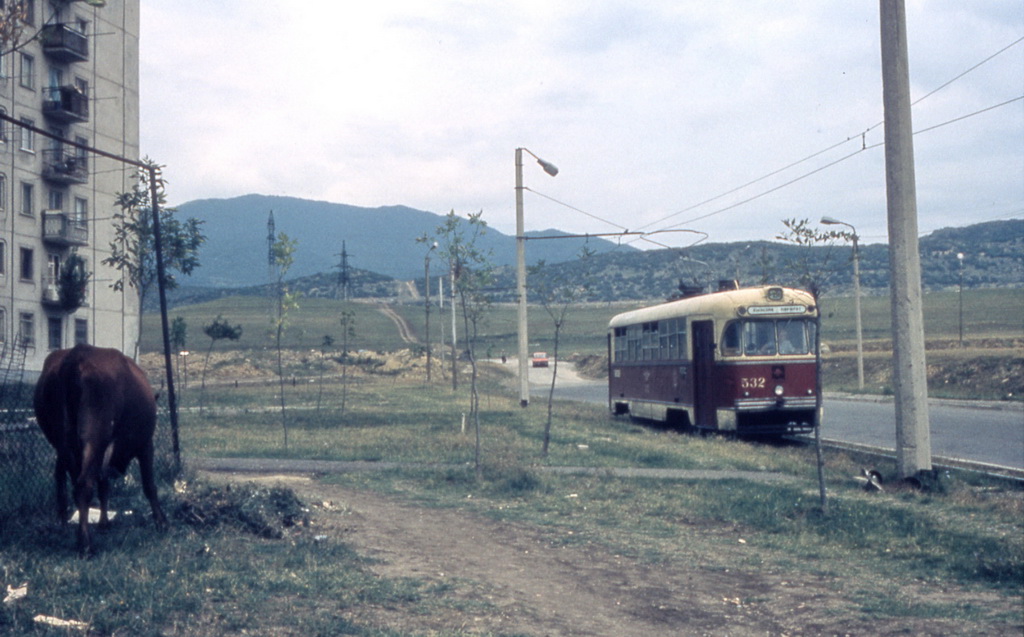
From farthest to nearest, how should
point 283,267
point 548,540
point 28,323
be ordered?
1. point 283,267
2. point 28,323
3. point 548,540

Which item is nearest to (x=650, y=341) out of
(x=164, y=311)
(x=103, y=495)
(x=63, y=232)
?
(x=63, y=232)

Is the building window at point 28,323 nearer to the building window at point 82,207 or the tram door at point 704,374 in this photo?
the building window at point 82,207

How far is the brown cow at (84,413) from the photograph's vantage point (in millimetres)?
7422

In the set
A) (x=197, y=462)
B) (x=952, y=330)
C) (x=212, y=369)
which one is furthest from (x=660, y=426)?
(x=952, y=330)

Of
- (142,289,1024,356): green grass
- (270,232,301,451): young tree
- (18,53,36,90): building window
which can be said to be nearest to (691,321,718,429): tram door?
(270,232,301,451): young tree

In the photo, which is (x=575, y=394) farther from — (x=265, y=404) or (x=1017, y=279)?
(x=1017, y=279)

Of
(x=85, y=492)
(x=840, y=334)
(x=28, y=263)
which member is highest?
(x=28, y=263)

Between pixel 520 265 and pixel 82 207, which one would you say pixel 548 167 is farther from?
pixel 82 207

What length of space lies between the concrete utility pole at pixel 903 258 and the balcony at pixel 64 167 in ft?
34.6

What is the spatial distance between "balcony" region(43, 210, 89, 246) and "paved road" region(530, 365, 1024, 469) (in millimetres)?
16044

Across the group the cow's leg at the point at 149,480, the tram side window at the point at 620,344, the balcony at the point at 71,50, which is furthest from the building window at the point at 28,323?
the tram side window at the point at 620,344

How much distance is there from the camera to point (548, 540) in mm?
9758

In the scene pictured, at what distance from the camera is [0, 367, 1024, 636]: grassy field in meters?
6.31

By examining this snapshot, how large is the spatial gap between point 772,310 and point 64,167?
1411 cm
